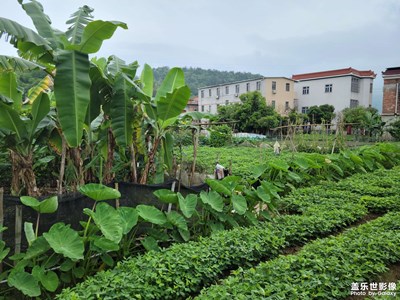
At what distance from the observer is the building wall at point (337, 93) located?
32.5 metres

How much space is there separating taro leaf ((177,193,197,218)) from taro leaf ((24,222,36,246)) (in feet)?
5.08

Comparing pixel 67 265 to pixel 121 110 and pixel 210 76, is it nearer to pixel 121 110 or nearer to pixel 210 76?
pixel 121 110

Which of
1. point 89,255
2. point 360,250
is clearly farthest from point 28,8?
point 360,250

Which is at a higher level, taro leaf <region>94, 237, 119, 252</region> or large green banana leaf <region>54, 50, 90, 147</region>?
large green banana leaf <region>54, 50, 90, 147</region>

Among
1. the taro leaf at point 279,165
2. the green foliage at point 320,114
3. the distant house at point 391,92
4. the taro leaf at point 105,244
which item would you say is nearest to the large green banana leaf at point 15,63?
the taro leaf at point 105,244

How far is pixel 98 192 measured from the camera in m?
3.06

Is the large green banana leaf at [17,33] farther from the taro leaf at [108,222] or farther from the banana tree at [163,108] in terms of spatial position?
the taro leaf at [108,222]

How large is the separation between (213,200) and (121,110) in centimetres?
163

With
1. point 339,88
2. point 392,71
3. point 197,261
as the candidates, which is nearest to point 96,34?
point 197,261

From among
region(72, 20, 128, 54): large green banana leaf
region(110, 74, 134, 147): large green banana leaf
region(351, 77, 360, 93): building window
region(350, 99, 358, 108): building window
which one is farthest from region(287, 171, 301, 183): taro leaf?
region(351, 77, 360, 93): building window

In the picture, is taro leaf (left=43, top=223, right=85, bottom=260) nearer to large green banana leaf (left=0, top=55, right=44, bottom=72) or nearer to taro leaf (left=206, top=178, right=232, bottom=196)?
large green banana leaf (left=0, top=55, right=44, bottom=72)

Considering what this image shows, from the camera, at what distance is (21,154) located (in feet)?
11.7

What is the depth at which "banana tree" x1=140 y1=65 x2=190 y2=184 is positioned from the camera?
3.78 metres

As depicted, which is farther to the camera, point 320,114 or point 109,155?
point 320,114
